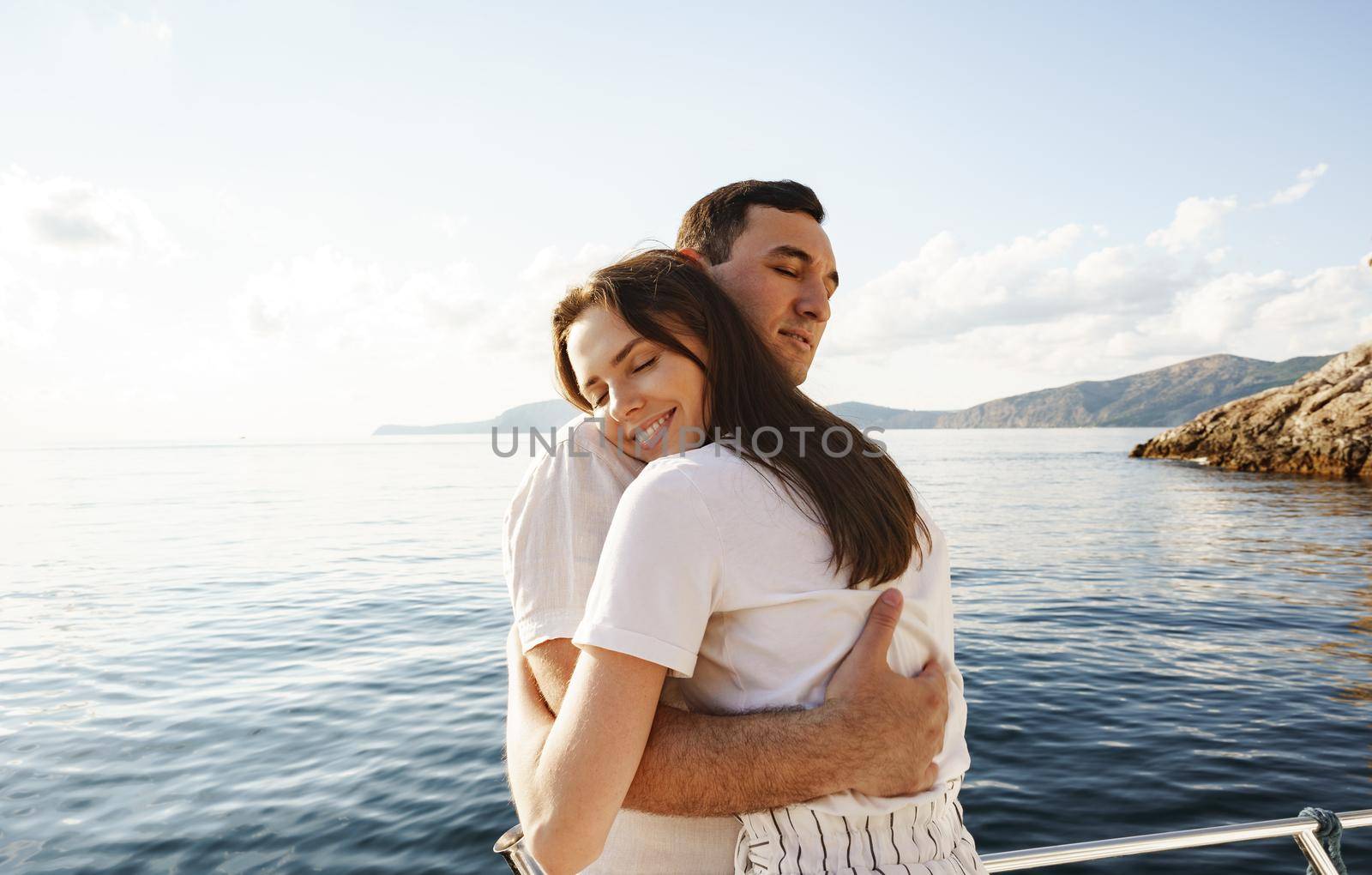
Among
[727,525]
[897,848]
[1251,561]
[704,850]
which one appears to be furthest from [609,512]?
[1251,561]

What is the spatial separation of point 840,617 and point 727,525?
0.99ft

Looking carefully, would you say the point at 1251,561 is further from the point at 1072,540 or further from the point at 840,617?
the point at 840,617

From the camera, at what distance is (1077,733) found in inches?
338

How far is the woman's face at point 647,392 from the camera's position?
80.3 inches

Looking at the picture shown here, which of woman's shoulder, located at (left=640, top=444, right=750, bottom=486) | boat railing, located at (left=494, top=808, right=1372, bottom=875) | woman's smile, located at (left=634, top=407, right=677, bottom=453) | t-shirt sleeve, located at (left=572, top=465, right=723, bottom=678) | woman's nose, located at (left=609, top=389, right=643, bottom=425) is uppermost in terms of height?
woman's nose, located at (left=609, top=389, right=643, bottom=425)

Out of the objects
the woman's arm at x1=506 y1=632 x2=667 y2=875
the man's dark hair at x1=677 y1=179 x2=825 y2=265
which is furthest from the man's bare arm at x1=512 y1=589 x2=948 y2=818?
the man's dark hair at x1=677 y1=179 x2=825 y2=265

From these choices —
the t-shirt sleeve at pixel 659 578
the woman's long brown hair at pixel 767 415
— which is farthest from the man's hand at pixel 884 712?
the t-shirt sleeve at pixel 659 578

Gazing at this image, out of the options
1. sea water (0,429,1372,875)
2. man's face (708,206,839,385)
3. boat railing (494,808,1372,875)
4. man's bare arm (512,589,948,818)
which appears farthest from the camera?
sea water (0,429,1372,875)

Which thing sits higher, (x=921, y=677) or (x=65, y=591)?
(x=921, y=677)

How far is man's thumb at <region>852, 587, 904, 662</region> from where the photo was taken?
5.05 feet

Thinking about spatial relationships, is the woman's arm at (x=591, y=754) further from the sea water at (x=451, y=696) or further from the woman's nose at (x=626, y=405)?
the sea water at (x=451, y=696)

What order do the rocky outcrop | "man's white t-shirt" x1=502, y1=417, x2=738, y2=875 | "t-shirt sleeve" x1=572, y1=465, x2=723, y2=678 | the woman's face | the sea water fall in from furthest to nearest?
the rocky outcrop < the sea water < the woman's face < "man's white t-shirt" x1=502, y1=417, x2=738, y2=875 < "t-shirt sleeve" x1=572, y1=465, x2=723, y2=678

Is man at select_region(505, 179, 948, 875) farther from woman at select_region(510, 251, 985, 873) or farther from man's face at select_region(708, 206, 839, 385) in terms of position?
man's face at select_region(708, 206, 839, 385)

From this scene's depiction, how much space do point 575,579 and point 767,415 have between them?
540 mm
